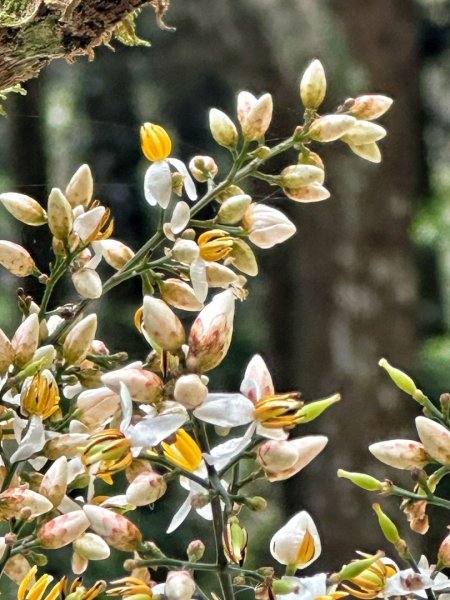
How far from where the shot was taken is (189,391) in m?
0.23

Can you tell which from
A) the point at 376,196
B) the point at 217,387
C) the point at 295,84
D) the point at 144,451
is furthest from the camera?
the point at 376,196

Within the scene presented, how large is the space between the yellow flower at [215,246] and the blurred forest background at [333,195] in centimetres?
60

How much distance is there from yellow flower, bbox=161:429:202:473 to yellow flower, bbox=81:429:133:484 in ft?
0.04

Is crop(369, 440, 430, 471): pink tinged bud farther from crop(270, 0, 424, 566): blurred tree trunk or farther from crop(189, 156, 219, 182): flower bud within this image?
crop(270, 0, 424, 566): blurred tree trunk

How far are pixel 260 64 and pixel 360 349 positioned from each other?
13.5 inches

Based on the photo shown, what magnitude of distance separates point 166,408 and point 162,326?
0.07ft

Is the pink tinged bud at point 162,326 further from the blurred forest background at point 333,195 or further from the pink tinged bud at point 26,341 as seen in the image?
the blurred forest background at point 333,195

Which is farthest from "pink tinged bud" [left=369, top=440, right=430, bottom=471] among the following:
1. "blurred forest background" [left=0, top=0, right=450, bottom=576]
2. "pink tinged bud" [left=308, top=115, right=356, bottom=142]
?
"blurred forest background" [left=0, top=0, right=450, bottom=576]

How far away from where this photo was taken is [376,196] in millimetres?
1121

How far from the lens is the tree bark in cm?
28

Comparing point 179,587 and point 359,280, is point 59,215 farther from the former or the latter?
point 359,280

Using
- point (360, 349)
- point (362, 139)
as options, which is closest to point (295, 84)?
point (360, 349)

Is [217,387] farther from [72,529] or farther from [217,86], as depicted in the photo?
[72,529]

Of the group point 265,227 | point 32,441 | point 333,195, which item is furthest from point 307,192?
point 333,195
